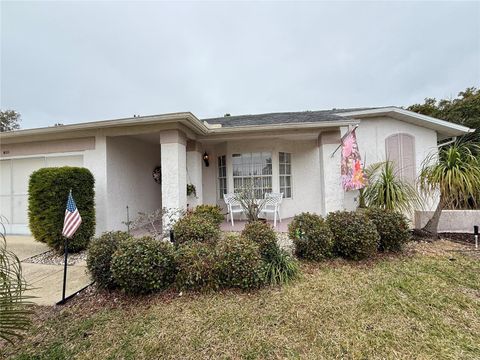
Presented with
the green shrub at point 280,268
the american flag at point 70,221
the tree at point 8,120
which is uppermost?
the tree at point 8,120

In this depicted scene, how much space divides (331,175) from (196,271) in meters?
5.35

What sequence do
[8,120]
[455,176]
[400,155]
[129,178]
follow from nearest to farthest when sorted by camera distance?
[455,176], [129,178], [400,155], [8,120]

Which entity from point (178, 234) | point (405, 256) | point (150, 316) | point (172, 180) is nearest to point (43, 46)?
point (172, 180)

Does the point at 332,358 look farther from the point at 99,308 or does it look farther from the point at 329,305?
the point at 99,308

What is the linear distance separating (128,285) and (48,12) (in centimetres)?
1065

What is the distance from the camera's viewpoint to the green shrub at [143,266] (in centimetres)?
302

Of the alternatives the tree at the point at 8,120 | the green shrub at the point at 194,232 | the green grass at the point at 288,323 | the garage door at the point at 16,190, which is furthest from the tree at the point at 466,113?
the tree at the point at 8,120

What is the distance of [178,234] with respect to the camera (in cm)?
415

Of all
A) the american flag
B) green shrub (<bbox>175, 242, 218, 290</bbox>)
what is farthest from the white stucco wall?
green shrub (<bbox>175, 242, 218, 290</bbox>)

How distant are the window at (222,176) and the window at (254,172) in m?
0.49

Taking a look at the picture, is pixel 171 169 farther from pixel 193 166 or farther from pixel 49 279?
pixel 49 279

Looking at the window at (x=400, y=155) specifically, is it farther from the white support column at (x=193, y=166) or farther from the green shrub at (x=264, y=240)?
the white support column at (x=193, y=166)

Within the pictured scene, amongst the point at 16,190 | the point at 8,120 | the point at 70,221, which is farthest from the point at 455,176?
the point at 8,120

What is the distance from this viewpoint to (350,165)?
19.6 feet
